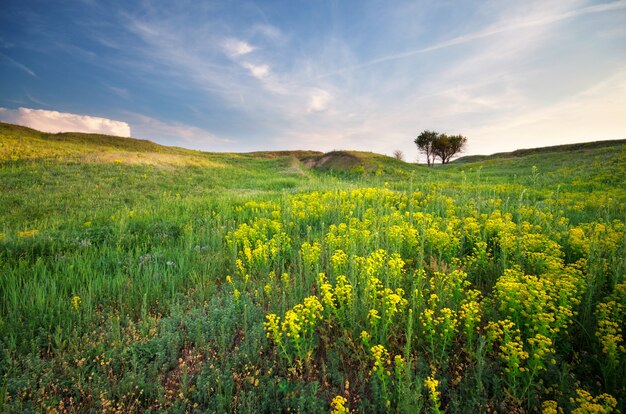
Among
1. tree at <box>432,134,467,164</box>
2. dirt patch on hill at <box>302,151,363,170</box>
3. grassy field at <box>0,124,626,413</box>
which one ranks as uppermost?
tree at <box>432,134,467,164</box>

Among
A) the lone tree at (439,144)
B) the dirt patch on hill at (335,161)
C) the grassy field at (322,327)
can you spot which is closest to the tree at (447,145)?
the lone tree at (439,144)

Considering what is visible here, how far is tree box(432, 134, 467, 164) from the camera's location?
6146cm

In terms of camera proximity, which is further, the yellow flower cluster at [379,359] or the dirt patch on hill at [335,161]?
the dirt patch on hill at [335,161]

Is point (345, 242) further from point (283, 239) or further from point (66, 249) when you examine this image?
point (66, 249)

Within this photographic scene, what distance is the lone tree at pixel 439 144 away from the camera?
61719 mm

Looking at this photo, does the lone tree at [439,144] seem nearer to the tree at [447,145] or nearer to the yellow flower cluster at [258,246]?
the tree at [447,145]

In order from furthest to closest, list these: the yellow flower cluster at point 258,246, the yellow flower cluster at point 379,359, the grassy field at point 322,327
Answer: the yellow flower cluster at point 258,246 → the grassy field at point 322,327 → the yellow flower cluster at point 379,359

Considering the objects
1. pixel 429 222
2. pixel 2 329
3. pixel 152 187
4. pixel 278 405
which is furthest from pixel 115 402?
pixel 152 187

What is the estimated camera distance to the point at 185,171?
22.4 meters

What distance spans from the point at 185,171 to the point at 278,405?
907 inches

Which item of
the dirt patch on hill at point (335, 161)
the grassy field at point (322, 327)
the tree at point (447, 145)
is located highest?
the tree at point (447, 145)

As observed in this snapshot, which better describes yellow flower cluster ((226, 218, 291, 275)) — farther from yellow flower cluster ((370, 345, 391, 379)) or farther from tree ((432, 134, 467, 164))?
tree ((432, 134, 467, 164))

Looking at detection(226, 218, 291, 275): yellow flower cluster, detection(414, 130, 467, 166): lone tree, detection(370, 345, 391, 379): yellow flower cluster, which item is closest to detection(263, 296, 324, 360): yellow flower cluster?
detection(370, 345, 391, 379): yellow flower cluster

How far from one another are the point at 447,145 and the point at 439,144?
6.20 feet
